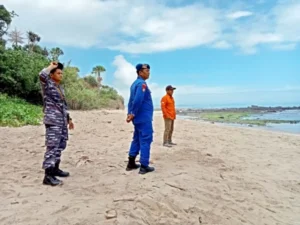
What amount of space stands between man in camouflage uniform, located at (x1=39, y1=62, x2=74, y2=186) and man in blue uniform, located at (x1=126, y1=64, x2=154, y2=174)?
1014mm

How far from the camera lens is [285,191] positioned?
188 inches

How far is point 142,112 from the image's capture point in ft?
16.1

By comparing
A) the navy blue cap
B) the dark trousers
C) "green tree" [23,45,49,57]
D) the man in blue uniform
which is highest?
"green tree" [23,45,49,57]

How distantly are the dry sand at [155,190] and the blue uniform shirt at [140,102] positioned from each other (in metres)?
0.87

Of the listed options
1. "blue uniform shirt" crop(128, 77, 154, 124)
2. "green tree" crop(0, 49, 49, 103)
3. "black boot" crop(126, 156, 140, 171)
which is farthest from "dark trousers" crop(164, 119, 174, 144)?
"green tree" crop(0, 49, 49, 103)

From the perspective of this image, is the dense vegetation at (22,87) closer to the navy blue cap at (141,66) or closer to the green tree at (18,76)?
the green tree at (18,76)

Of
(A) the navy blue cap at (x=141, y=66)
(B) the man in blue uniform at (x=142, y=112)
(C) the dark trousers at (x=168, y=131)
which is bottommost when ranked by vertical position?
(C) the dark trousers at (x=168, y=131)

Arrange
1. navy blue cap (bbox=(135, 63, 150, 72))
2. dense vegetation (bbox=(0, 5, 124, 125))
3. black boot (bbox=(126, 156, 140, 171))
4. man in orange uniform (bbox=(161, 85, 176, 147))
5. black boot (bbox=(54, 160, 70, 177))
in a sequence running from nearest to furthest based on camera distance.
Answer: black boot (bbox=(54, 160, 70, 177)), navy blue cap (bbox=(135, 63, 150, 72)), black boot (bbox=(126, 156, 140, 171)), man in orange uniform (bbox=(161, 85, 176, 147)), dense vegetation (bbox=(0, 5, 124, 125))

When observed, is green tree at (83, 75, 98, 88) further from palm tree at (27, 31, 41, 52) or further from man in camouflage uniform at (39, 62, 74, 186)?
man in camouflage uniform at (39, 62, 74, 186)

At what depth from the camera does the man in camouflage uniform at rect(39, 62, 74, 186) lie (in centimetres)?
432

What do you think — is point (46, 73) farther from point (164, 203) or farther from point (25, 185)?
point (164, 203)

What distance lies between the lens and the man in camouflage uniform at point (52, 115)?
14.2 feet

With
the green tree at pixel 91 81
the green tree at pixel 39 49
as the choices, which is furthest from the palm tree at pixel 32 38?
the green tree at pixel 91 81

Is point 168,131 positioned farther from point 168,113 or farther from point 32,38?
point 32,38
